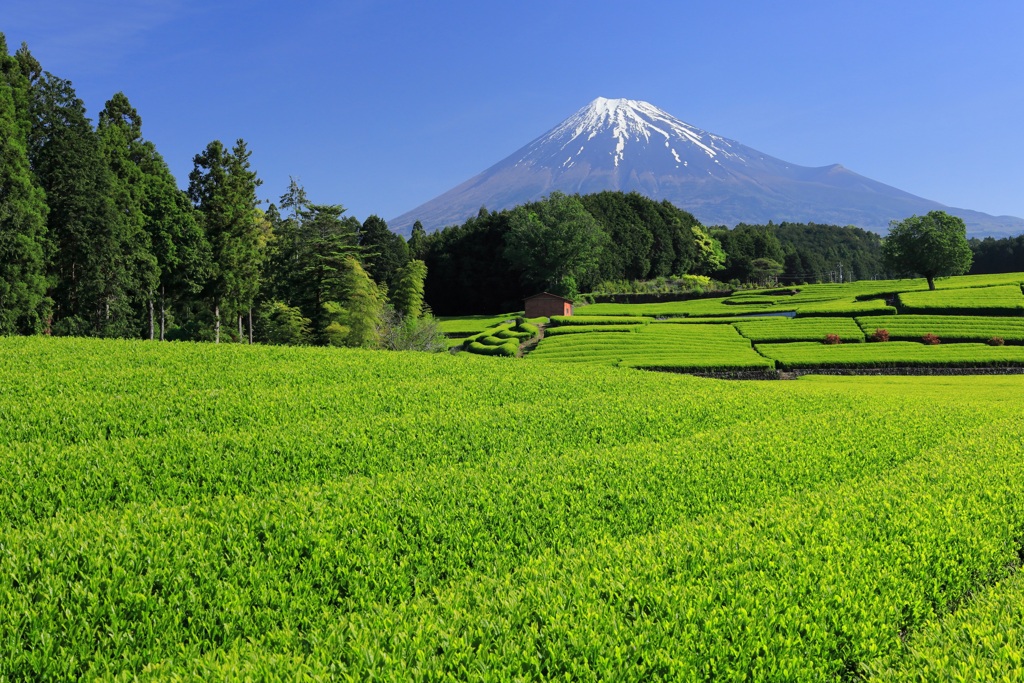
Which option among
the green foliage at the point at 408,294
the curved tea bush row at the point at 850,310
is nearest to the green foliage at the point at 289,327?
the green foliage at the point at 408,294

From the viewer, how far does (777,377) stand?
3859cm

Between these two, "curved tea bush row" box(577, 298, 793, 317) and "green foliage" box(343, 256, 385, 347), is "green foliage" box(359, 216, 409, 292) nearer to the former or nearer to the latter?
"curved tea bush row" box(577, 298, 793, 317)

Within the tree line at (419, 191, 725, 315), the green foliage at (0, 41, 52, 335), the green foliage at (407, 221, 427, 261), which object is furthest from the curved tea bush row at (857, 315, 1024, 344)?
the green foliage at (407, 221, 427, 261)

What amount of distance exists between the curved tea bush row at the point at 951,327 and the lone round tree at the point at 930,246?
56.8 feet

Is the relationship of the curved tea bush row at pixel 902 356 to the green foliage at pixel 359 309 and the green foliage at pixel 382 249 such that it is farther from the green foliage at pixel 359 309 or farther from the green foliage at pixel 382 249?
the green foliage at pixel 382 249

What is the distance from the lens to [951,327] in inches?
1897

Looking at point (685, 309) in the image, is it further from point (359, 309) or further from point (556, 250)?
point (359, 309)

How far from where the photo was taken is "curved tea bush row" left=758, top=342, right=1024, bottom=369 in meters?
38.3

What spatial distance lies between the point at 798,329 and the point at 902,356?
12.0 meters

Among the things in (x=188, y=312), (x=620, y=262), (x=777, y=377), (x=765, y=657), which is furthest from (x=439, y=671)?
(x=620, y=262)

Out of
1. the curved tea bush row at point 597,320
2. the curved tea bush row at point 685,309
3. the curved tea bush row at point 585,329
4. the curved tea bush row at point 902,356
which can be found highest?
the curved tea bush row at point 685,309

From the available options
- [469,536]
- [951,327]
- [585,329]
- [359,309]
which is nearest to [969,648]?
[469,536]

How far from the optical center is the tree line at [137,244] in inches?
1233

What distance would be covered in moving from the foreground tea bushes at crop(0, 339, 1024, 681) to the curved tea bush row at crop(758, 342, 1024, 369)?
932 inches
